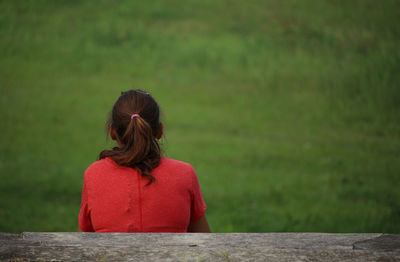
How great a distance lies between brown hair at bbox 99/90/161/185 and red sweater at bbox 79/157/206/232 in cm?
3

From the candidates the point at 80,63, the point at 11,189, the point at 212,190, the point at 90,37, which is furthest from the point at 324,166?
the point at 90,37

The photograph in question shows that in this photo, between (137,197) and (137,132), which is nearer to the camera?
(137,197)

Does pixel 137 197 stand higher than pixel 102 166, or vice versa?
pixel 102 166

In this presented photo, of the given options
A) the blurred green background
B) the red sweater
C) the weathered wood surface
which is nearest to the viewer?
the weathered wood surface

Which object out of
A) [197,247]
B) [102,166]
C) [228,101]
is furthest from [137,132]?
[228,101]

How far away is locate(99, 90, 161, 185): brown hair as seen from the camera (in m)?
2.74

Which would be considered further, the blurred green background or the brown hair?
the blurred green background

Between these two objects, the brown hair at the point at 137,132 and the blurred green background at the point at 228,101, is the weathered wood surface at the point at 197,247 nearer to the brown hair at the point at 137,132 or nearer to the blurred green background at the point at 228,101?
the brown hair at the point at 137,132

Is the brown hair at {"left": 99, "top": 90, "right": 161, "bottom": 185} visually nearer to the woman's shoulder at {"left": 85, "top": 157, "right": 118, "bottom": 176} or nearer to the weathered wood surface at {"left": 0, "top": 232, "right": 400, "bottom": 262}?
the woman's shoulder at {"left": 85, "top": 157, "right": 118, "bottom": 176}

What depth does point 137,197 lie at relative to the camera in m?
2.66

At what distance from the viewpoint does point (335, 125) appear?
10211 millimetres

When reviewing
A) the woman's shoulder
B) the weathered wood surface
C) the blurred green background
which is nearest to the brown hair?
the woman's shoulder

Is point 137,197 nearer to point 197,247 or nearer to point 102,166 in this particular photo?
point 102,166

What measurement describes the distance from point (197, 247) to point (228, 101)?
916cm
